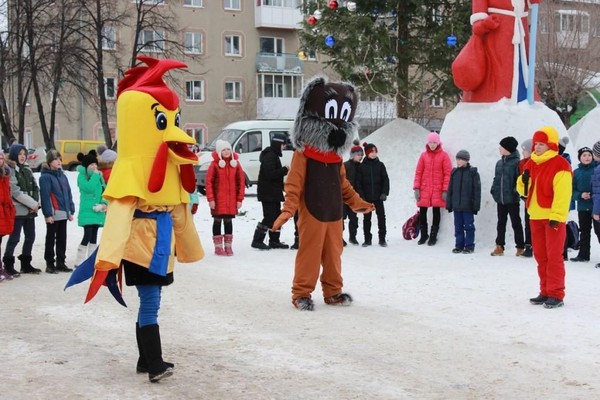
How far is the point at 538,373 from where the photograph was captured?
5.91m

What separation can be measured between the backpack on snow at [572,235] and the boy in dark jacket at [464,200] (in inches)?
53.9

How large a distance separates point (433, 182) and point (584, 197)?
2.52m

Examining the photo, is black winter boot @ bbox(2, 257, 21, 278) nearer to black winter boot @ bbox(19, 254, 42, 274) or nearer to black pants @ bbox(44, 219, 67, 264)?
black winter boot @ bbox(19, 254, 42, 274)

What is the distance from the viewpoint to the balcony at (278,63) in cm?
4956

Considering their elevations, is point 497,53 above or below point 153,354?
above

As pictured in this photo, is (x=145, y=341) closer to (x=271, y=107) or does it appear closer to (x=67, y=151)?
(x=67, y=151)

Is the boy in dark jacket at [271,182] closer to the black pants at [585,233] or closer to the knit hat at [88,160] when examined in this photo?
the knit hat at [88,160]

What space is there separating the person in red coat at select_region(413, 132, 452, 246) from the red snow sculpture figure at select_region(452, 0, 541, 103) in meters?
1.07

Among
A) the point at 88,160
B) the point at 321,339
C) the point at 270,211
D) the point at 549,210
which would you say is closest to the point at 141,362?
the point at 321,339

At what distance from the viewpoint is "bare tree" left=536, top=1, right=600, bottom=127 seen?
3372cm

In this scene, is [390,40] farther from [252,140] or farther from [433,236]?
[252,140]

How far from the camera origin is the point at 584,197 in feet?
37.9

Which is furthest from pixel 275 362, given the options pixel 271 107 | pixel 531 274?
pixel 271 107

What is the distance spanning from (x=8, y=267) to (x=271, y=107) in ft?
128
